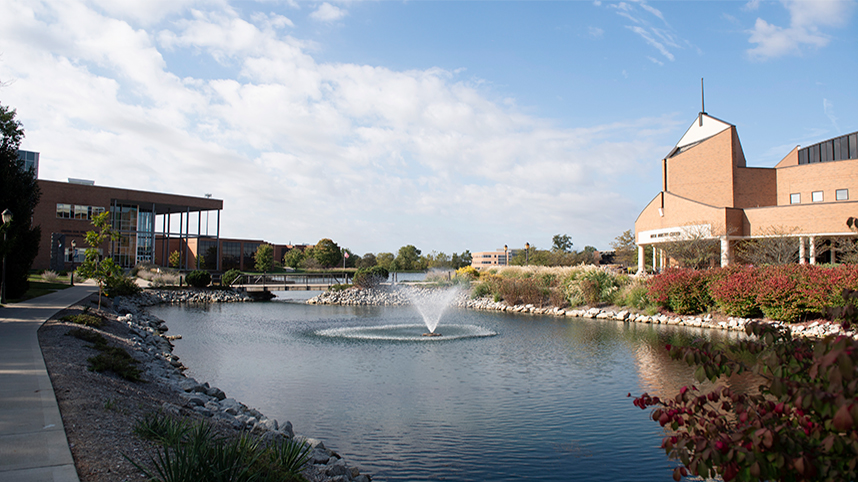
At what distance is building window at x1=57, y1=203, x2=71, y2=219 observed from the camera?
47.2 metres

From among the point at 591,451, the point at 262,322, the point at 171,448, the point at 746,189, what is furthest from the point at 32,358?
the point at 746,189

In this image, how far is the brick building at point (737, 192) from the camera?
111 feet

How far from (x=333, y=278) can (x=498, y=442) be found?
42951 mm

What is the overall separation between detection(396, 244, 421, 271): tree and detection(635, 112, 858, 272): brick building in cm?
4358

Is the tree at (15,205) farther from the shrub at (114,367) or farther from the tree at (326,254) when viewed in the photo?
the tree at (326,254)

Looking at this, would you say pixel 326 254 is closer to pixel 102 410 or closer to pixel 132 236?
pixel 132 236

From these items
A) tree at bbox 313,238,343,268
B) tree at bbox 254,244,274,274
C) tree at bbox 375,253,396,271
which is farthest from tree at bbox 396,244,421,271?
tree at bbox 254,244,274,274

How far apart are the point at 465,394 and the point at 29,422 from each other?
22.2 feet

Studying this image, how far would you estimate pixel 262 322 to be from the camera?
2261 cm

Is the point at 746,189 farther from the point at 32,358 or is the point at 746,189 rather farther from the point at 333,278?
the point at 32,358

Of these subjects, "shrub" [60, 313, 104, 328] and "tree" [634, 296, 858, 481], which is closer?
"tree" [634, 296, 858, 481]

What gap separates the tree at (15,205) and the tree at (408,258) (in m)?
62.1

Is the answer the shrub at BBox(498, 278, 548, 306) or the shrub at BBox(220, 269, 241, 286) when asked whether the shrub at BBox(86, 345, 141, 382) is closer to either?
the shrub at BBox(498, 278, 548, 306)

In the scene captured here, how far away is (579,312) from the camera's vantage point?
1001 inches
